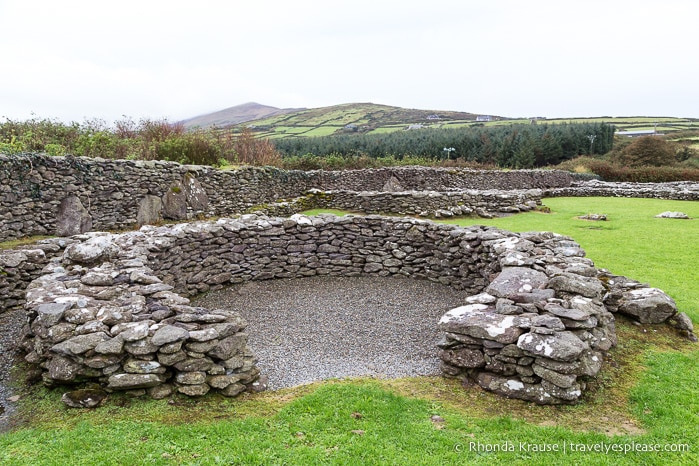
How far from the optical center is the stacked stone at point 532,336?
4.54 meters

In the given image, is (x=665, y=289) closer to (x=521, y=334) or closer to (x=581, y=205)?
(x=521, y=334)

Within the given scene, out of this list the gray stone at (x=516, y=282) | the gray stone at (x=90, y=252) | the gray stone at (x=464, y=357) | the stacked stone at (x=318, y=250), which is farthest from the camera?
the stacked stone at (x=318, y=250)

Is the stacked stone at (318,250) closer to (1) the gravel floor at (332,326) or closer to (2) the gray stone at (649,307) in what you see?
(1) the gravel floor at (332,326)

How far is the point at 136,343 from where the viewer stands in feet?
15.0

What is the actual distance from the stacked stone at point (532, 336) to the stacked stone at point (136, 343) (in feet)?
8.58

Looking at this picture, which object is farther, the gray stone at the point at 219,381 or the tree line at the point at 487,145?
the tree line at the point at 487,145

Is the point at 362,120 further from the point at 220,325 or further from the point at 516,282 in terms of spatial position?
the point at 220,325

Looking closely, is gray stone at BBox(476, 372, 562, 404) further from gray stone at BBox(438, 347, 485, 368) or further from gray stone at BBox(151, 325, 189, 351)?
gray stone at BBox(151, 325, 189, 351)

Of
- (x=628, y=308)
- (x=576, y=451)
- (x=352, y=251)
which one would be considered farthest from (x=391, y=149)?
(x=576, y=451)

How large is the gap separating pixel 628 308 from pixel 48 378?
25.9 ft

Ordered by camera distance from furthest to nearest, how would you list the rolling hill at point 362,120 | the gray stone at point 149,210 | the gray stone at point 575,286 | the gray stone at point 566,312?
the rolling hill at point 362,120 → the gray stone at point 149,210 → the gray stone at point 575,286 → the gray stone at point 566,312

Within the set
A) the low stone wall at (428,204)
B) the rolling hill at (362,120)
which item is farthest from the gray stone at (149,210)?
the rolling hill at (362,120)

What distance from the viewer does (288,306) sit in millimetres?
8445

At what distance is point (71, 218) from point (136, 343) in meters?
9.95
